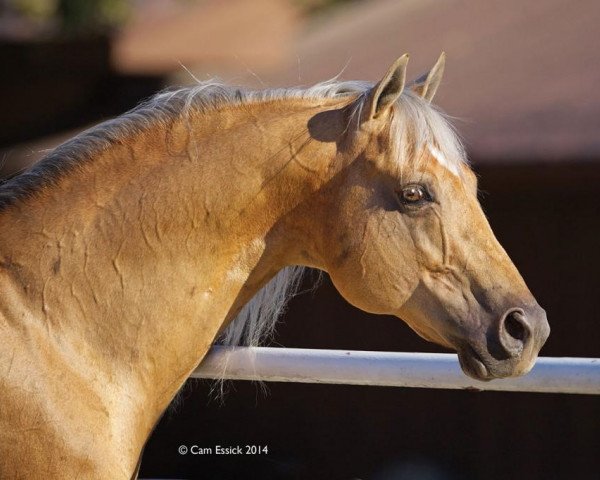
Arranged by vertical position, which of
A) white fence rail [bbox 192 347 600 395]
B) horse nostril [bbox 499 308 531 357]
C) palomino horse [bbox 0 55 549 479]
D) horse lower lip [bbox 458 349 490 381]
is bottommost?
white fence rail [bbox 192 347 600 395]

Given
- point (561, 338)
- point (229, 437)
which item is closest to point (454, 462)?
point (561, 338)

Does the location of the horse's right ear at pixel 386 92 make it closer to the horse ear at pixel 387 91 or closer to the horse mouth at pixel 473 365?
the horse ear at pixel 387 91

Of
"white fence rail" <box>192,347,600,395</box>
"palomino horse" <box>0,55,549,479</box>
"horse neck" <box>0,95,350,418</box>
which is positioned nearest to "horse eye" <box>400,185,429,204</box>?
"palomino horse" <box>0,55,549,479</box>

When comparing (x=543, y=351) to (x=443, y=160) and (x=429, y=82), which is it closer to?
(x=429, y=82)

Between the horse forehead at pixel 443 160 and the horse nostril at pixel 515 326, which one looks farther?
the horse forehead at pixel 443 160

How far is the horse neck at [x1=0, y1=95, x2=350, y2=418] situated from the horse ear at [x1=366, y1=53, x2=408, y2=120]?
178 mm

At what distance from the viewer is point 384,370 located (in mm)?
2988

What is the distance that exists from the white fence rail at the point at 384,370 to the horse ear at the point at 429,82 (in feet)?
2.88

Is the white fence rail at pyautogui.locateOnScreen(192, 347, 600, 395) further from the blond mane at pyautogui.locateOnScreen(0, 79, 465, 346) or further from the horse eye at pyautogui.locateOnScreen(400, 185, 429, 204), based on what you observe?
the horse eye at pyautogui.locateOnScreen(400, 185, 429, 204)

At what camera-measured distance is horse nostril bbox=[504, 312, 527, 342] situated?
265 centimetres

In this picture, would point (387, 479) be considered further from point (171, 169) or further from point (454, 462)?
point (171, 169)

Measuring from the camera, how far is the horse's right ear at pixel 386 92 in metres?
2.71

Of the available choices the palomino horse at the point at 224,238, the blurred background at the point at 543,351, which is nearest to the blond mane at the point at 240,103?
the palomino horse at the point at 224,238

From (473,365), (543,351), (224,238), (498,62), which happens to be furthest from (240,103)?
(498,62)
